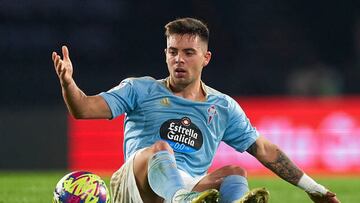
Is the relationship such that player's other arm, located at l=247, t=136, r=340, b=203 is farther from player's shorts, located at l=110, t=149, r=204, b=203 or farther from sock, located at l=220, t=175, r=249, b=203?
sock, located at l=220, t=175, r=249, b=203

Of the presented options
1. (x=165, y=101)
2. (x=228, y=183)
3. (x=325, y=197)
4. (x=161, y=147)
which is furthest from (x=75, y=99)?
(x=325, y=197)

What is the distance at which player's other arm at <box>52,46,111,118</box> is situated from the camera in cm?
618

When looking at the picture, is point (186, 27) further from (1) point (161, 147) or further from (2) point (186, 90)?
(1) point (161, 147)

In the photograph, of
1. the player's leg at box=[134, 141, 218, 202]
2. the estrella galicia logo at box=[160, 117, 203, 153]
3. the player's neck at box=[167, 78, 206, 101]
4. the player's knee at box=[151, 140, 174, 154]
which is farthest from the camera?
the player's neck at box=[167, 78, 206, 101]

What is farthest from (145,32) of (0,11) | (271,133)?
(271,133)

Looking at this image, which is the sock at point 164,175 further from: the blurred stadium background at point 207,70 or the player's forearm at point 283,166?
the blurred stadium background at point 207,70

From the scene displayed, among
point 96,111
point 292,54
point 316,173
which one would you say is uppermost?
point 96,111

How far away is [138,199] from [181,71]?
99 cm

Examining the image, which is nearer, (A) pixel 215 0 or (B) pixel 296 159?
(B) pixel 296 159

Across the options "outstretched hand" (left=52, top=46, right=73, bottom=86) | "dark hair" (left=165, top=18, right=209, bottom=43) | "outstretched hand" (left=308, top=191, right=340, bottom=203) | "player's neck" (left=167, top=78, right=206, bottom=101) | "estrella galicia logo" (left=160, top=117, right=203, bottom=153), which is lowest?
"outstretched hand" (left=308, top=191, right=340, bottom=203)

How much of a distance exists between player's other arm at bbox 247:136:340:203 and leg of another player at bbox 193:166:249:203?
802 millimetres

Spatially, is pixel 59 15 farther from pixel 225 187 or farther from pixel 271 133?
pixel 225 187

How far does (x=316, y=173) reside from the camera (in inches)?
604

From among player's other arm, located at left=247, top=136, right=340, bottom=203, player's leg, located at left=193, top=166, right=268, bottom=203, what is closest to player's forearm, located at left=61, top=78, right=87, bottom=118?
player's leg, located at left=193, top=166, right=268, bottom=203
